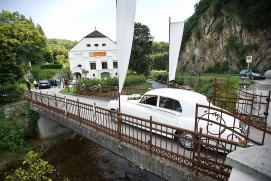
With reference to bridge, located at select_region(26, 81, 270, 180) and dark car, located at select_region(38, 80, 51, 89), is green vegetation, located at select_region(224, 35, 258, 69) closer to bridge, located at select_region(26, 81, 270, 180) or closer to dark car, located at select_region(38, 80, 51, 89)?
bridge, located at select_region(26, 81, 270, 180)

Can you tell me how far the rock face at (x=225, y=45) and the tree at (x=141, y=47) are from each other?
15.5m

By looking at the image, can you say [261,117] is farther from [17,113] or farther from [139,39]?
[139,39]

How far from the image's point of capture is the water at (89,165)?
288 inches

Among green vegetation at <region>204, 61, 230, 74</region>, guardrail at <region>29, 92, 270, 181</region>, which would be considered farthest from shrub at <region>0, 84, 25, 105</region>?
green vegetation at <region>204, 61, 230, 74</region>

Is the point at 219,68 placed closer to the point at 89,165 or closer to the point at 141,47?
the point at 141,47

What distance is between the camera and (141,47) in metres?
29.1

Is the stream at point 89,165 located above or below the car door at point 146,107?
below

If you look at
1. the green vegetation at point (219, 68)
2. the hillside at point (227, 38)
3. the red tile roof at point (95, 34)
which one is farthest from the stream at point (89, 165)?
the green vegetation at point (219, 68)

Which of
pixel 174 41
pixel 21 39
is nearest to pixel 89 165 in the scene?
pixel 174 41


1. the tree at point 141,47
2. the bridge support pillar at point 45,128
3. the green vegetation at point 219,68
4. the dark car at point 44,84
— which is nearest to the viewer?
the bridge support pillar at point 45,128

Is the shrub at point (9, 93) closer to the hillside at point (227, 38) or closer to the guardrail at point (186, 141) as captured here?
the guardrail at point (186, 141)

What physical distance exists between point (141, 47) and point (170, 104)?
84.0ft

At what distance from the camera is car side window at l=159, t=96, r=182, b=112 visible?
4828 mm

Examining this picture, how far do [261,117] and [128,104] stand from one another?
519 centimetres
